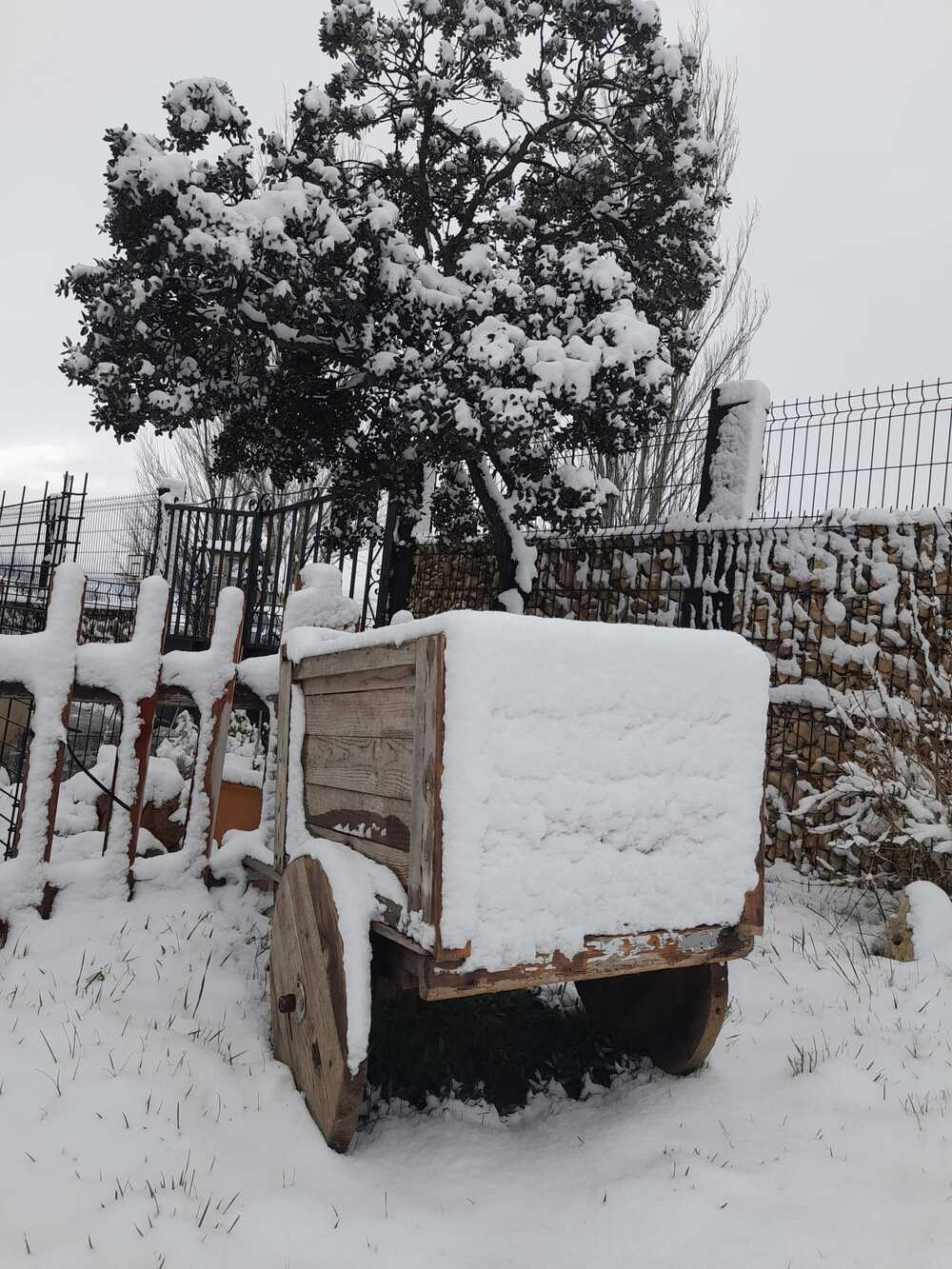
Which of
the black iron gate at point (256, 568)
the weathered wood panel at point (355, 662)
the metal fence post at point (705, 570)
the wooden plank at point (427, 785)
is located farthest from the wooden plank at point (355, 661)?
the metal fence post at point (705, 570)

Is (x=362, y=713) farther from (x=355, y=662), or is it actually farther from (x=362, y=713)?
(x=355, y=662)

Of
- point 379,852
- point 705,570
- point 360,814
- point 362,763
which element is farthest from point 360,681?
point 705,570

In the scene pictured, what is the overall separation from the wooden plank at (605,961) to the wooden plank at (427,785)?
0.12 metres

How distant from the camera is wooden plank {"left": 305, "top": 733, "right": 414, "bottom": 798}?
7.48 feet

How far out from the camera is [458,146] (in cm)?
920

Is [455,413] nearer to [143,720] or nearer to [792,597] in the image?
[792,597]

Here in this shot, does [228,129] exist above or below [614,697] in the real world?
above

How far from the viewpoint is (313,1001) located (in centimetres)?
247

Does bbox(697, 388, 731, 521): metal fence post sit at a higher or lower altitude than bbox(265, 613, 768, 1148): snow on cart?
higher

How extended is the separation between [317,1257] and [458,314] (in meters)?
6.21

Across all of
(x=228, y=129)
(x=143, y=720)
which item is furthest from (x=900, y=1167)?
(x=228, y=129)

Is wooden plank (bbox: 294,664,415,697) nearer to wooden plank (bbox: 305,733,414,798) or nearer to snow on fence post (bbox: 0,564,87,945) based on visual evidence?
wooden plank (bbox: 305,733,414,798)

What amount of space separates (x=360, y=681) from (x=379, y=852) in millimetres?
480

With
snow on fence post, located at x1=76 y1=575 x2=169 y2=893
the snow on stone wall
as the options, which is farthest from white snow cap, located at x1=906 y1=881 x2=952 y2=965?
snow on fence post, located at x1=76 y1=575 x2=169 y2=893
